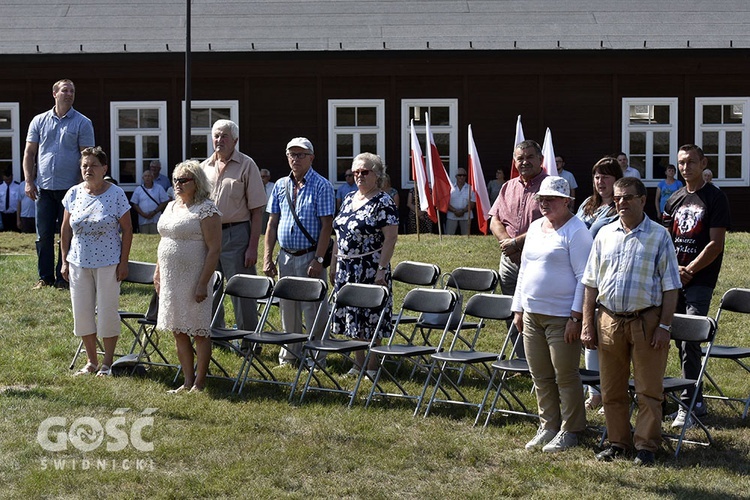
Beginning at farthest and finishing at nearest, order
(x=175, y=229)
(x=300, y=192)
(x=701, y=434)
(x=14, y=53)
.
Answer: (x=14, y=53)
(x=300, y=192)
(x=175, y=229)
(x=701, y=434)

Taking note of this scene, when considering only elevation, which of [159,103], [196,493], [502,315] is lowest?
[196,493]

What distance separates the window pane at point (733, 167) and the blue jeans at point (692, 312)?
15868 mm

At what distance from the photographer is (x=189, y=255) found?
8219mm

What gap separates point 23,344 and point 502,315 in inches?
169

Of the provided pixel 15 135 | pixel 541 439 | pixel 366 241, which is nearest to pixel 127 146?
pixel 15 135

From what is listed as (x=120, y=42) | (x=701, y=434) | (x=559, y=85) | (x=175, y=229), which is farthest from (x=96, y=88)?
(x=701, y=434)

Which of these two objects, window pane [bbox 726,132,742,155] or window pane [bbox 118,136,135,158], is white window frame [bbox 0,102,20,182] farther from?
window pane [bbox 726,132,742,155]

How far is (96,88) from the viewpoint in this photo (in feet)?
73.6

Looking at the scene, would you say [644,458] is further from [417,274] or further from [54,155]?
[54,155]

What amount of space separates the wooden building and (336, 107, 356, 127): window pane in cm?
3

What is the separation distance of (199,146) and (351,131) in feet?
9.50

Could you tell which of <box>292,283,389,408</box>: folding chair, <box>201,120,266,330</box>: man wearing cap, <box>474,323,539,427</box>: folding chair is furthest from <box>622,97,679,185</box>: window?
<box>474,323,539,427</box>: folding chair

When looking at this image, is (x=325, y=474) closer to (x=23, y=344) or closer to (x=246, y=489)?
(x=246, y=489)

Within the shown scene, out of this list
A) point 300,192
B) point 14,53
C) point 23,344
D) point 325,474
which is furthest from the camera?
point 14,53
